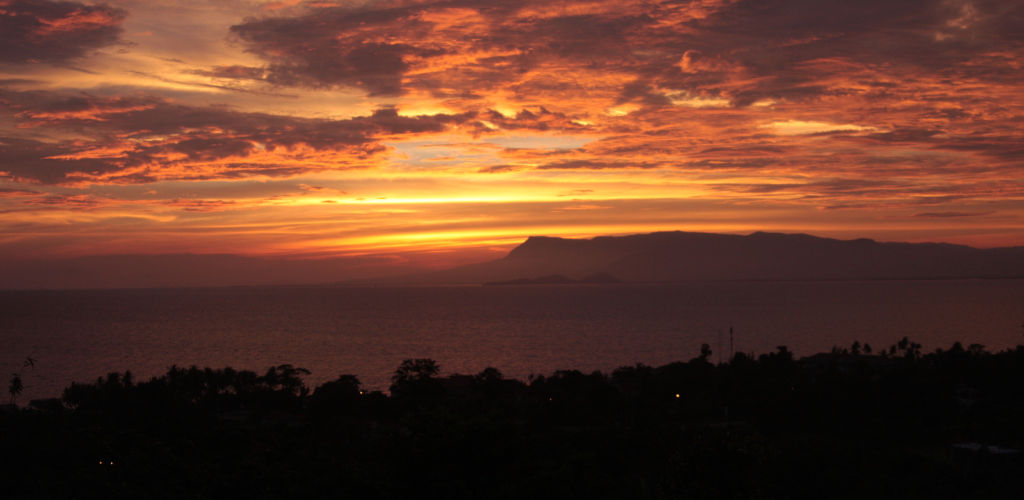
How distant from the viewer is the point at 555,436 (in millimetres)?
32031

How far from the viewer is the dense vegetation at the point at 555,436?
711 inches

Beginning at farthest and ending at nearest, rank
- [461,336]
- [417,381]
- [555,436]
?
[461,336]
[417,381]
[555,436]

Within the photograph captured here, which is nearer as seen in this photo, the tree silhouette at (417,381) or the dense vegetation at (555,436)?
the dense vegetation at (555,436)

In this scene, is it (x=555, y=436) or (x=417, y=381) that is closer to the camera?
(x=555, y=436)

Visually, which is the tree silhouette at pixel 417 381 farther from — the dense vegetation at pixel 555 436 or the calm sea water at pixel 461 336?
the calm sea water at pixel 461 336

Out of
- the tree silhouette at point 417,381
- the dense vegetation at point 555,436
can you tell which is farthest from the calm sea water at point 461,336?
the dense vegetation at point 555,436

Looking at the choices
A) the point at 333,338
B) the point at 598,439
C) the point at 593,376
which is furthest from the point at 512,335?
the point at 598,439

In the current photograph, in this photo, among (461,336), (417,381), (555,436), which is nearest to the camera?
(555,436)

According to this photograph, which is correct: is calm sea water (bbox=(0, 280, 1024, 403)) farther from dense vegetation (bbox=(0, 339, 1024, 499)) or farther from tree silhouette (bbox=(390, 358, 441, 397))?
dense vegetation (bbox=(0, 339, 1024, 499))

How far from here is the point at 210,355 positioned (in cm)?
9619

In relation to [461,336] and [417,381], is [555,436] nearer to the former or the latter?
[417,381]

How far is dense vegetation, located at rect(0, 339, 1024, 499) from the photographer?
1806cm

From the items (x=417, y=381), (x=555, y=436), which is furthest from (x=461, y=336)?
(x=555, y=436)

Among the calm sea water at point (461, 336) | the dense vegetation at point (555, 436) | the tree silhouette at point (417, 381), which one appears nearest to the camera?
the dense vegetation at point (555, 436)
